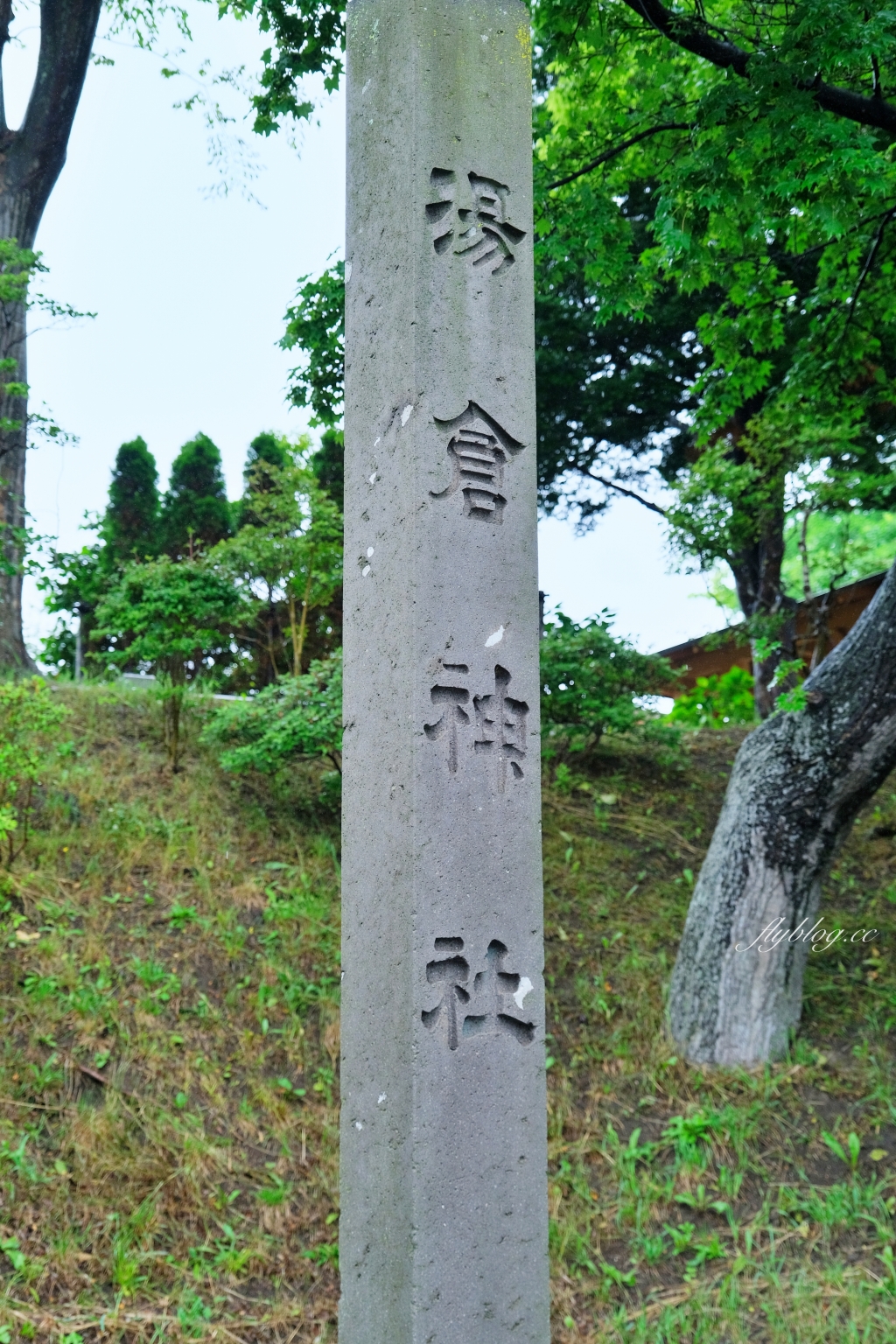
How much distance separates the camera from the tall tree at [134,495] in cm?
1466

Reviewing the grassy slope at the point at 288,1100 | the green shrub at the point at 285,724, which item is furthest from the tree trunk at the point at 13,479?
the green shrub at the point at 285,724

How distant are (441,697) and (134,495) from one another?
13.0 meters

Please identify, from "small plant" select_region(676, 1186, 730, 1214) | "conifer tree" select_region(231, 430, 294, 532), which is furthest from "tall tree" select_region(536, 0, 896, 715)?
"conifer tree" select_region(231, 430, 294, 532)

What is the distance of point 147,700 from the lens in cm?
817

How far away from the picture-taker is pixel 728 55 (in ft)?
15.8

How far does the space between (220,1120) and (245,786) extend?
2724 mm

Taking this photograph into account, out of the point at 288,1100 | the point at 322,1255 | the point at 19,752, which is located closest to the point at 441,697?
the point at 322,1255

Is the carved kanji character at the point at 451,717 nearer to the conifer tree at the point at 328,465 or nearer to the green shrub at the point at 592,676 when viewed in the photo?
the green shrub at the point at 592,676

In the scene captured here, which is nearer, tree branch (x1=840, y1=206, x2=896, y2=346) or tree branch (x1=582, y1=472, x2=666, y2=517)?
tree branch (x1=840, y1=206, x2=896, y2=346)

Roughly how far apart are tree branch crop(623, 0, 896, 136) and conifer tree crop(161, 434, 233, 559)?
33.0ft

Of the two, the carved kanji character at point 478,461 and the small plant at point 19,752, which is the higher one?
the carved kanji character at point 478,461

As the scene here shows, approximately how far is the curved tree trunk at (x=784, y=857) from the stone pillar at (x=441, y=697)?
9.58 ft

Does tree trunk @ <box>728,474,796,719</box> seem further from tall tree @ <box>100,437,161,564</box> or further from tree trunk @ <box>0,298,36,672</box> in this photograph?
tall tree @ <box>100,437,161,564</box>

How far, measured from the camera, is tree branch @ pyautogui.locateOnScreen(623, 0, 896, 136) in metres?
4.70
